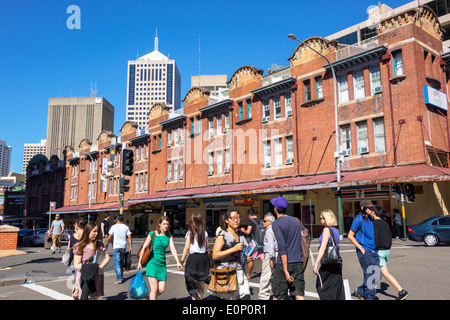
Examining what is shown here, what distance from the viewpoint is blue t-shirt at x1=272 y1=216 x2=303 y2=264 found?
5.50 metres

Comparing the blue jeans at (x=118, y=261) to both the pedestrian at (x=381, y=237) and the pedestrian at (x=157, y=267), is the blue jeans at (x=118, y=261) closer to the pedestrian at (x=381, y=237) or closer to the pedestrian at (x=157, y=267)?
the pedestrian at (x=157, y=267)

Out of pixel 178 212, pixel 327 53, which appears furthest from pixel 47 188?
pixel 327 53

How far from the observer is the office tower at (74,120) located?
158625 millimetres

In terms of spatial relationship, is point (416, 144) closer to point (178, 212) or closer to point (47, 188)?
point (178, 212)

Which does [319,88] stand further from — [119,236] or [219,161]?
[119,236]

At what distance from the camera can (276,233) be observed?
558 centimetres

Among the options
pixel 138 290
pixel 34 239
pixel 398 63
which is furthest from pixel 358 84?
pixel 34 239

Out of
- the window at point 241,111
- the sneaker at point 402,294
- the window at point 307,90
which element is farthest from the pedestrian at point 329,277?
the window at point 241,111

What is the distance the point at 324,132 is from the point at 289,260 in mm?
20596

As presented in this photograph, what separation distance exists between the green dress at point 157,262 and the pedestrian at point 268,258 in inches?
69.9

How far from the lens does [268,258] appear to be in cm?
657
